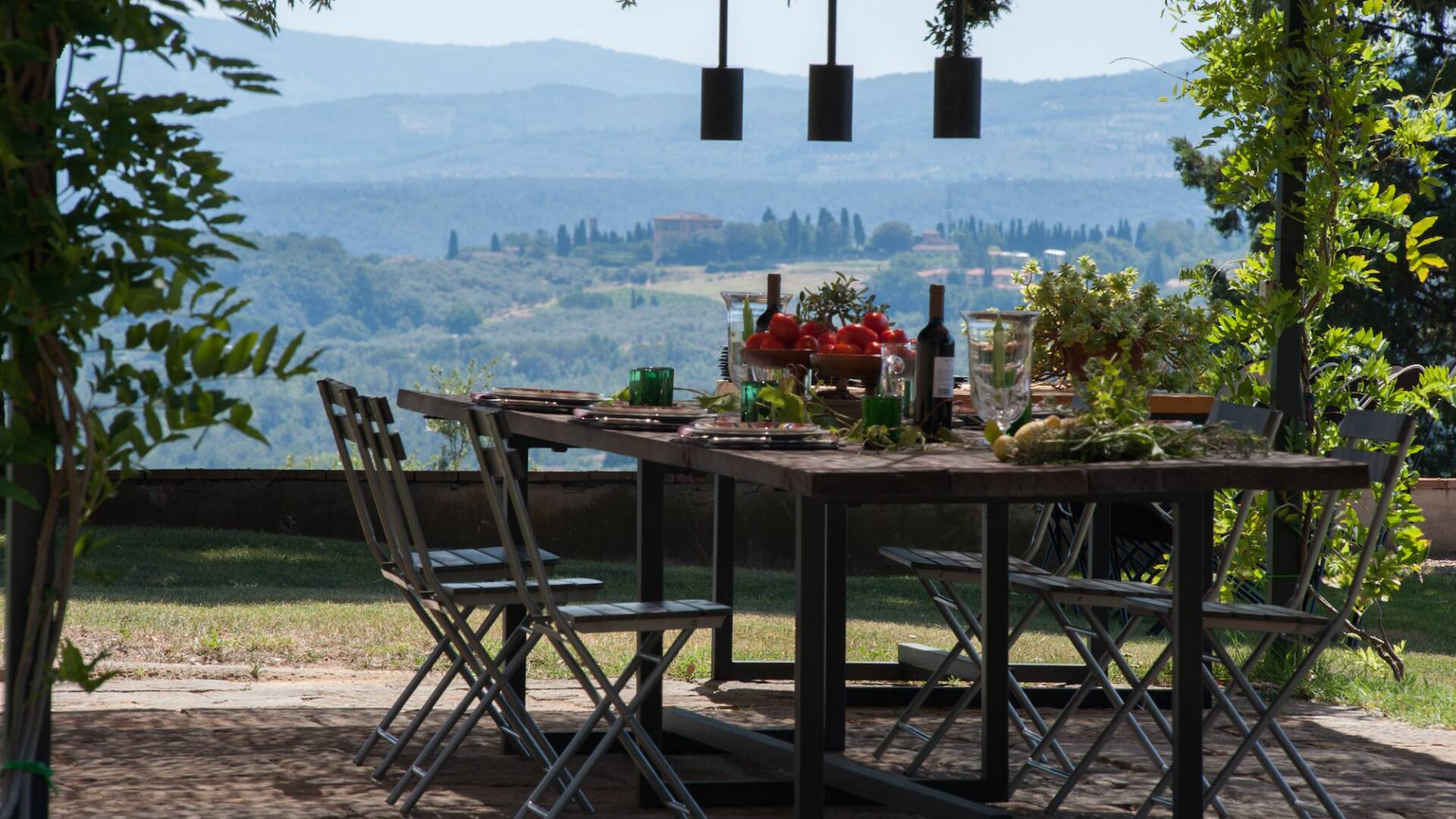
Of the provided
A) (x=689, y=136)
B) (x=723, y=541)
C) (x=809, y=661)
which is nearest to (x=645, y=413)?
(x=809, y=661)

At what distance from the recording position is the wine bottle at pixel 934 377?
3.27 metres

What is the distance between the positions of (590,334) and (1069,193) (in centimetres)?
2351

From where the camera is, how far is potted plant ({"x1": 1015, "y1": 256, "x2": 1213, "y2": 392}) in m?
4.58

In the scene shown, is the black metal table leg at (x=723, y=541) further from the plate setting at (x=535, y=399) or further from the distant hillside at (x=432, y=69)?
the distant hillside at (x=432, y=69)

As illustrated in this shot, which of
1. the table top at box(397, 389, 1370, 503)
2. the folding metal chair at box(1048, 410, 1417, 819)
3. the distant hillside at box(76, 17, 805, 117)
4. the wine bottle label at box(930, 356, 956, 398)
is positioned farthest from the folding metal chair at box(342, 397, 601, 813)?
the distant hillside at box(76, 17, 805, 117)

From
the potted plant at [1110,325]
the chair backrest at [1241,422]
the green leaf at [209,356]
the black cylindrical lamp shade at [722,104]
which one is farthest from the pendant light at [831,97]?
the green leaf at [209,356]

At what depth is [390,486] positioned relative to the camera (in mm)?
3539

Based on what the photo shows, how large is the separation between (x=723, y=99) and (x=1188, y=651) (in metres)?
2.86

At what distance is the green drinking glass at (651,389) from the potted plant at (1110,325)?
126 centimetres

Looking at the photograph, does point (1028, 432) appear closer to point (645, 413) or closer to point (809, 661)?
point (809, 661)

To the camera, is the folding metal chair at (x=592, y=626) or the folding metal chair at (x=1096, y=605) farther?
the folding metal chair at (x=1096, y=605)

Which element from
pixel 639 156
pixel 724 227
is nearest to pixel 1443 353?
pixel 724 227

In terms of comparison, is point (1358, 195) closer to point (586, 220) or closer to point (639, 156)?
point (586, 220)

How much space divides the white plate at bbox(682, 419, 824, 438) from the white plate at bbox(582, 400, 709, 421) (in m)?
0.33
